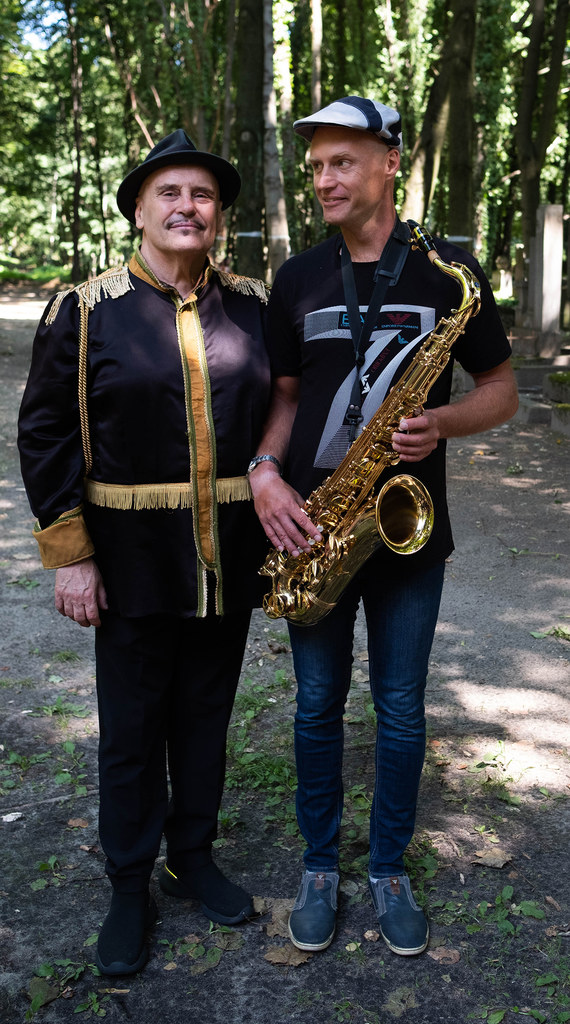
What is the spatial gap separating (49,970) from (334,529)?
1.59 m

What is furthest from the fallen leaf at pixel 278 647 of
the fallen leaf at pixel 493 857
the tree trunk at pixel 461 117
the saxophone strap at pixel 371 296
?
the tree trunk at pixel 461 117

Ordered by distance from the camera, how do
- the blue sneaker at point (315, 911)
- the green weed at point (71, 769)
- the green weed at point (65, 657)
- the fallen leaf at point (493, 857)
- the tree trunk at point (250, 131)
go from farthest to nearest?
the tree trunk at point (250, 131) → the green weed at point (65, 657) → the green weed at point (71, 769) → the fallen leaf at point (493, 857) → the blue sneaker at point (315, 911)

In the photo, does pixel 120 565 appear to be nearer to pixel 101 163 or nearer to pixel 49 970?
pixel 49 970

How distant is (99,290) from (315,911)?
6.70 ft

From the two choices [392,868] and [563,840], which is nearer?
[392,868]

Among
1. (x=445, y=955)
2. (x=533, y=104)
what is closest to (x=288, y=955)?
(x=445, y=955)

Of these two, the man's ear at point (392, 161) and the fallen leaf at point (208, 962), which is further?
the fallen leaf at point (208, 962)

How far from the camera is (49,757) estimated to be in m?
4.27

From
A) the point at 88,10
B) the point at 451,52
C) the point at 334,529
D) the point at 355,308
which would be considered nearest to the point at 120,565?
the point at 334,529

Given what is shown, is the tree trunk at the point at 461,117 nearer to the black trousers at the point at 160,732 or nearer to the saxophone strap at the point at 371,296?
the saxophone strap at the point at 371,296

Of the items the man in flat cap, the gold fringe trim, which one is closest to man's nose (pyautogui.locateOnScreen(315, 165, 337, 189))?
the man in flat cap

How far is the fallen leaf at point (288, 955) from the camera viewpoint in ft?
9.77

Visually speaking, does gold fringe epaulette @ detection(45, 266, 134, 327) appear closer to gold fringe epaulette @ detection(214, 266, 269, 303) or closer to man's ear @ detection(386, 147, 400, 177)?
gold fringe epaulette @ detection(214, 266, 269, 303)

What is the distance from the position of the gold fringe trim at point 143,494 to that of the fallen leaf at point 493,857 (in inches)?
64.1
